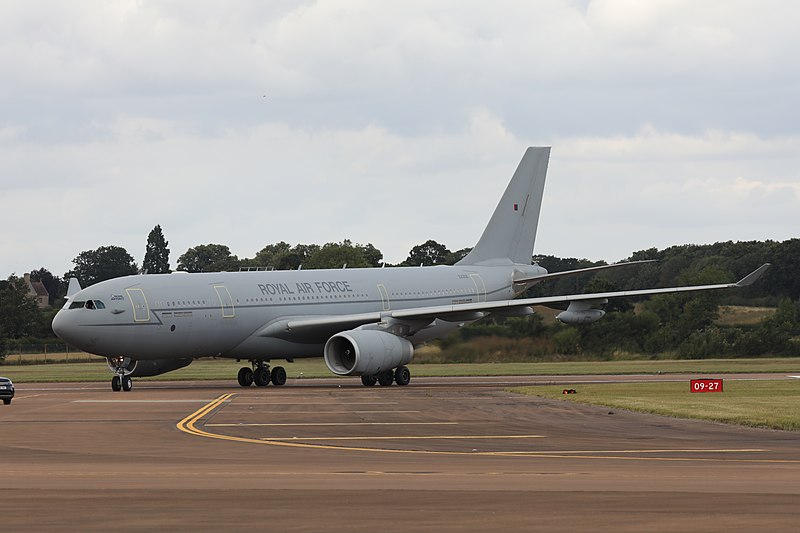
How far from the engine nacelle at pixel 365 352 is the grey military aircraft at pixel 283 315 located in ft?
0.15

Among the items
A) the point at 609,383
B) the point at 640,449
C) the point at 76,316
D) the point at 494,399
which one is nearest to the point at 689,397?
the point at 494,399

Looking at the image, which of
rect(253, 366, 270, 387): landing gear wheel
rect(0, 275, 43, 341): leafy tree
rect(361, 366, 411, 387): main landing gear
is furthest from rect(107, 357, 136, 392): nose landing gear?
rect(0, 275, 43, 341): leafy tree

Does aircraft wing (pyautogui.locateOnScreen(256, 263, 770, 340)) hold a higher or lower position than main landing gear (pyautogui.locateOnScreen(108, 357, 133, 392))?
higher

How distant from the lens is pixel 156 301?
148 ft

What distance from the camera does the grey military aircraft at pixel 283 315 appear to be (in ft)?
147

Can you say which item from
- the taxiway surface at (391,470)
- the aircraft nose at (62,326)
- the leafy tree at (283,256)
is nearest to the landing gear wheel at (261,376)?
the aircraft nose at (62,326)

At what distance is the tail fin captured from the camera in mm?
58406

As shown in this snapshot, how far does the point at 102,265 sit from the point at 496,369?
12783 cm

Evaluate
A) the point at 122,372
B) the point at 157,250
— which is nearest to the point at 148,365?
the point at 122,372

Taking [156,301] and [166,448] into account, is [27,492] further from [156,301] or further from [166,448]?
[156,301]

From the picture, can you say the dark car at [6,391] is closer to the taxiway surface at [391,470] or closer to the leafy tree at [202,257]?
the taxiway surface at [391,470]

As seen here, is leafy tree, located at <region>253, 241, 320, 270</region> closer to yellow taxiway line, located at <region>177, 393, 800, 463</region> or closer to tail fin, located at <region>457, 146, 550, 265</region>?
tail fin, located at <region>457, 146, 550, 265</region>

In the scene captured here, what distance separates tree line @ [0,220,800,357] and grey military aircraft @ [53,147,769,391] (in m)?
3.07

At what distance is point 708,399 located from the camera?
34031mm
